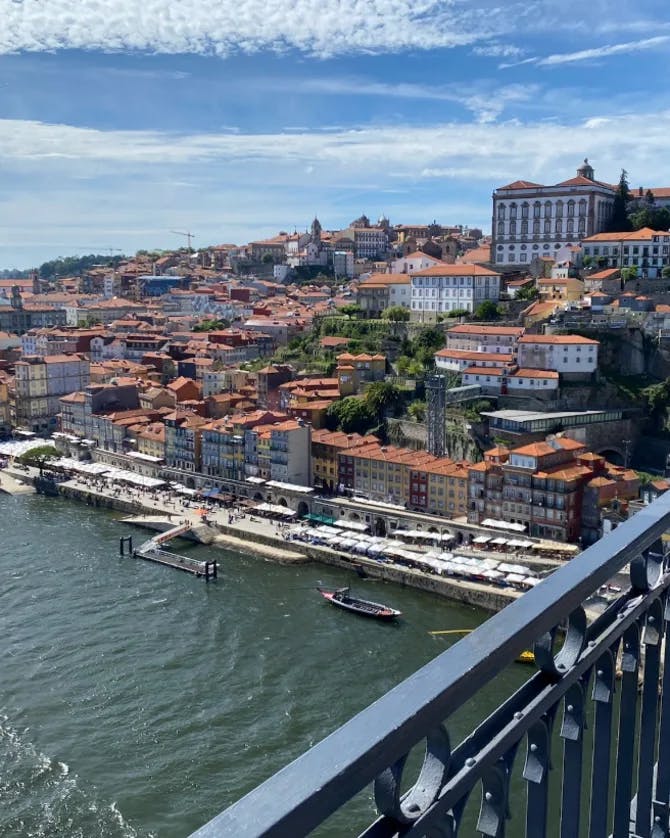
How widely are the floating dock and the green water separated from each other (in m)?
0.22

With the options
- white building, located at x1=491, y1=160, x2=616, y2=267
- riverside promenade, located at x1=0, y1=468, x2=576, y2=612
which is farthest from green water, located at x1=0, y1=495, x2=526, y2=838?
white building, located at x1=491, y1=160, x2=616, y2=267

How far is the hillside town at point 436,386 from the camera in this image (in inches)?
558

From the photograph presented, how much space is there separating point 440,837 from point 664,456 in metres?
16.1

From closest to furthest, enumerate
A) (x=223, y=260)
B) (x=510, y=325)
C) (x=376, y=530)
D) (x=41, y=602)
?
(x=41, y=602) < (x=376, y=530) < (x=510, y=325) < (x=223, y=260)

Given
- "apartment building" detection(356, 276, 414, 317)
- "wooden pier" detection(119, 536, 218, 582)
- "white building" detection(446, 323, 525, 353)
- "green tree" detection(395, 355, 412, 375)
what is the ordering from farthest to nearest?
"apartment building" detection(356, 276, 414, 317) → "green tree" detection(395, 355, 412, 375) → "white building" detection(446, 323, 525, 353) → "wooden pier" detection(119, 536, 218, 582)

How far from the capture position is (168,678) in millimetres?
8953

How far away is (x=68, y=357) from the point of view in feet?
80.9

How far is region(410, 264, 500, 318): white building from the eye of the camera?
21562 millimetres

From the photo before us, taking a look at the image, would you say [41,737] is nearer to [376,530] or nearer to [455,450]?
[376,530]

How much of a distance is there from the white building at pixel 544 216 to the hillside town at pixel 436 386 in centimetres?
5

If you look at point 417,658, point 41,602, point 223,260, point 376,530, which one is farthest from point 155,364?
point 223,260

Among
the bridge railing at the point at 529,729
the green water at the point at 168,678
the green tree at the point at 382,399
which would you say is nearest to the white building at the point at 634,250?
the green tree at the point at 382,399

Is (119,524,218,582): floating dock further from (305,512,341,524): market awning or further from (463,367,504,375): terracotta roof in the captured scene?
(463,367,504,375): terracotta roof

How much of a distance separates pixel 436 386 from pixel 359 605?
18.6 ft
